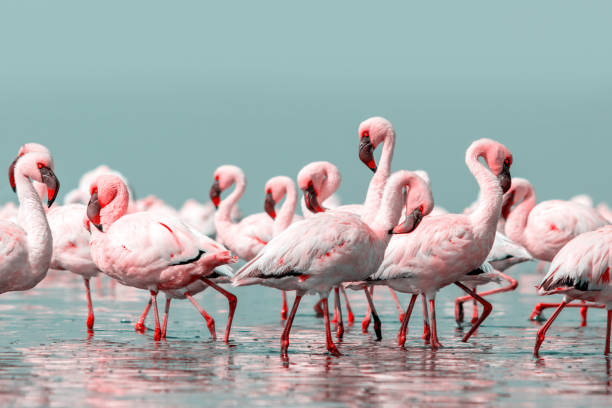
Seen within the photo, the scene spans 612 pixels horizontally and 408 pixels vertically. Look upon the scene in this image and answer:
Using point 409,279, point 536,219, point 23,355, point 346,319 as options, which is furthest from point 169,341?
point 536,219

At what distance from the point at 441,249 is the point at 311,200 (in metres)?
2.69

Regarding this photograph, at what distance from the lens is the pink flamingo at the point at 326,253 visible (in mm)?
8758

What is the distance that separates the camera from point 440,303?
50.8 ft

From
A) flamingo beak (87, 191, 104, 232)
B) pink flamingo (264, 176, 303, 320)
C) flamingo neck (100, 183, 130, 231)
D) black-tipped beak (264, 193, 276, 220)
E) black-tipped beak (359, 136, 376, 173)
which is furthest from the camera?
black-tipped beak (264, 193, 276, 220)

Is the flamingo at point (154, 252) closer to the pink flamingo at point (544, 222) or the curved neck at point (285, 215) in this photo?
the curved neck at point (285, 215)

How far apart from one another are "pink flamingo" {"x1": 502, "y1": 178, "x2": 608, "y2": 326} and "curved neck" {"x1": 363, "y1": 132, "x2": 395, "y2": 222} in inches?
153

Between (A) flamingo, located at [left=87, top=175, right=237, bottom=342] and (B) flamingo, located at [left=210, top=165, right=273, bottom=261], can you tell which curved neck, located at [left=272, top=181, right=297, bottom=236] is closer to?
(B) flamingo, located at [left=210, top=165, right=273, bottom=261]

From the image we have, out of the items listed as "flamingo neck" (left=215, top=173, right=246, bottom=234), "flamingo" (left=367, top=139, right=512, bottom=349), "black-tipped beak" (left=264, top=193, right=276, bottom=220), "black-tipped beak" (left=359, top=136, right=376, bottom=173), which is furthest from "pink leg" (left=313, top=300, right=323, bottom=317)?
"flamingo" (left=367, top=139, right=512, bottom=349)

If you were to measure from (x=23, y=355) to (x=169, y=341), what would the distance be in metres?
1.79

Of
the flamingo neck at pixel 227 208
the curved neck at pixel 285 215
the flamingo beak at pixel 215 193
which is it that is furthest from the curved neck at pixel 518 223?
the flamingo beak at pixel 215 193

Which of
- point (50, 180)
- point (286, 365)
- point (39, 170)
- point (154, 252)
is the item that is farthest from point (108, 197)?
point (286, 365)

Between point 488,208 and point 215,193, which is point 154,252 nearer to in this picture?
point 488,208

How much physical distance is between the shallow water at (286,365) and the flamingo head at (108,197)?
124cm

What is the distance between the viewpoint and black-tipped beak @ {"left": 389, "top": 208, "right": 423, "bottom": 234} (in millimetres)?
8766
